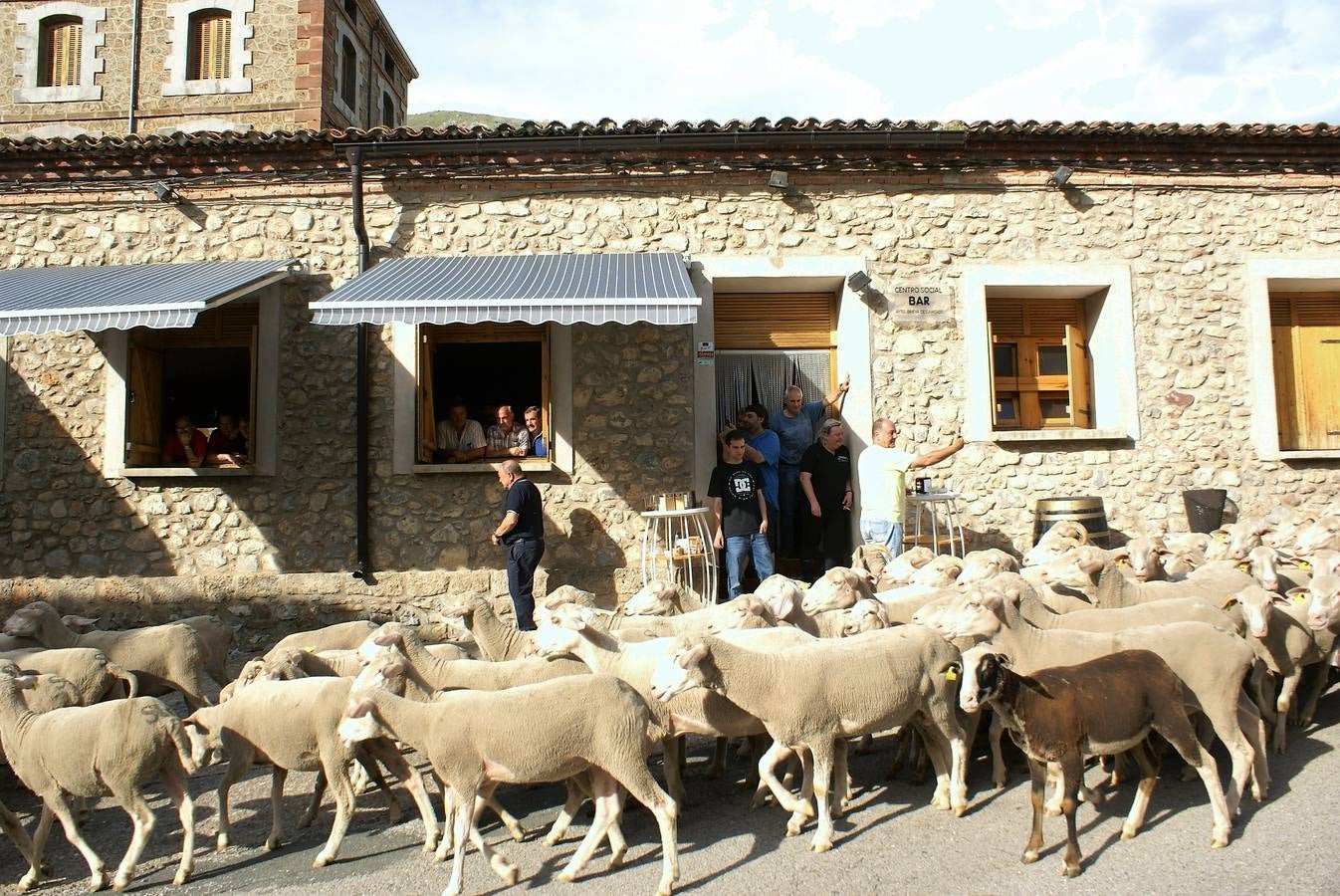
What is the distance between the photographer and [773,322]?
9266mm

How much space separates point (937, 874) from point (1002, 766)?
3.61 ft

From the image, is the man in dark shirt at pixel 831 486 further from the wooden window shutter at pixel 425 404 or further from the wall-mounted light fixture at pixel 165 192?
the wall-mounted light fixture at pixel 165 192

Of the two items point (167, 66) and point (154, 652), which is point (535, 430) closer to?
point (154, 652)

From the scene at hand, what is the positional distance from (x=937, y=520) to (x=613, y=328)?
3419 millimetres

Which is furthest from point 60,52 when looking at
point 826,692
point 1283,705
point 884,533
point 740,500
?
point 1283,705

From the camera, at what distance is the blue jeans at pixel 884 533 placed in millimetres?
7491

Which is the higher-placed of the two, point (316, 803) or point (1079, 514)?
point (1079, 514)

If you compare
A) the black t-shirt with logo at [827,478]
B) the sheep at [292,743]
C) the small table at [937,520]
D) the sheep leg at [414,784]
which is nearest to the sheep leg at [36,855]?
the sheep at [292,743]

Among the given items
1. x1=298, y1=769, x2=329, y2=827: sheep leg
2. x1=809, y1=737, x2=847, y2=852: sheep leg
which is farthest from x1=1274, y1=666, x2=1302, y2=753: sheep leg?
A: x1=298, y1=769, x2=329, y2=827: sheep leg

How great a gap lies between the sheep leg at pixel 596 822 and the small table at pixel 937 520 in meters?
4.83

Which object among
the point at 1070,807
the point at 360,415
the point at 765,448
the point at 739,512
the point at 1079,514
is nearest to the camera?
the point at 1070,807

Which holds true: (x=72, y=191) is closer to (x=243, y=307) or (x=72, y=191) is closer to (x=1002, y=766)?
(x=243, y=307)

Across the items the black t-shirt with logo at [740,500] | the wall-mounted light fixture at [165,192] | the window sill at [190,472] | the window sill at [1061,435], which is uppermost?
the wall-mounted light fixture at [165,192]

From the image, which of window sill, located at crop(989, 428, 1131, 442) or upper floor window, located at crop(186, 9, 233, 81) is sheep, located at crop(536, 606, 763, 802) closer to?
window sill, located at crop(989, 428, 1131, 442)
